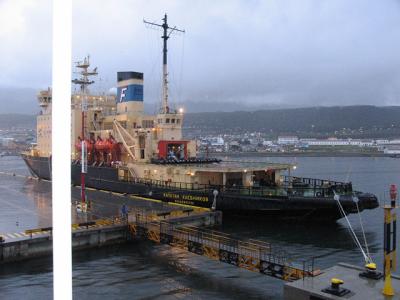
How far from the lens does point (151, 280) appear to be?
1609 cm

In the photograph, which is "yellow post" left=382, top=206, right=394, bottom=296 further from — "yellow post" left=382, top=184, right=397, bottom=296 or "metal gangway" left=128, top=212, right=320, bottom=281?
"metal gangway" left=128, top=212, right=320, bottom=281

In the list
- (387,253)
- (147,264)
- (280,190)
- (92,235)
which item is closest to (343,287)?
(387,253)

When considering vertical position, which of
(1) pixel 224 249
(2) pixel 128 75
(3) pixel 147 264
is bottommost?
(3) pixel 147 264

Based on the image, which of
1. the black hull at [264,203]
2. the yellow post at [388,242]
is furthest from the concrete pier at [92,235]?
the yellow post at [388,242]

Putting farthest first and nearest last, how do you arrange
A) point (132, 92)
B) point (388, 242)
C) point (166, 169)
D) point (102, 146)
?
1. point (132, 92)
2. point (102, 146)
3. point (166, 169)
4. point (388, 242)

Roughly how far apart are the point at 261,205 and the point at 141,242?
8.37 metres

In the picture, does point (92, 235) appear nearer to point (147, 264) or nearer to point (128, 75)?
point (147, 264)

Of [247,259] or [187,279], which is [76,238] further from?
[247,259]

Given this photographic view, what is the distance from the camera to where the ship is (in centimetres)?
2558

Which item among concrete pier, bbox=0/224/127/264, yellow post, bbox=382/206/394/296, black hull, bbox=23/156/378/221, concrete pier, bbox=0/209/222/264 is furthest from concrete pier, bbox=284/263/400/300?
black hull, bbox=23/156/378/221

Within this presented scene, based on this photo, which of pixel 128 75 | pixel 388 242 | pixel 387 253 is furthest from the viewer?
pixel 128 75

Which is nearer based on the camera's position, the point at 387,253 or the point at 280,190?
the point at 387,253

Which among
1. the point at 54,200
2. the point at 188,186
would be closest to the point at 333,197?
the point at 188,186

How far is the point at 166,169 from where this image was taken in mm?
30609
